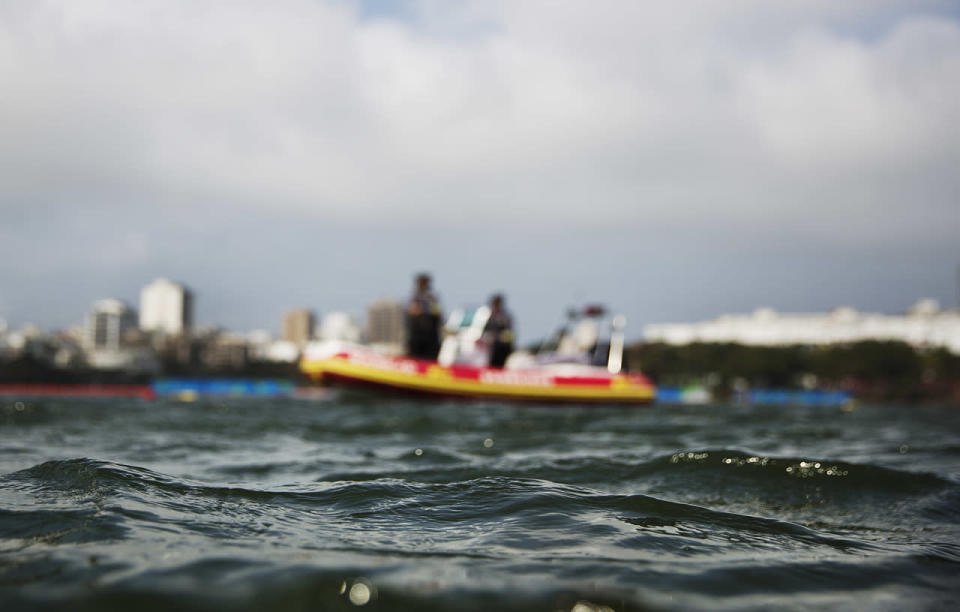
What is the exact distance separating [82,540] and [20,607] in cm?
63

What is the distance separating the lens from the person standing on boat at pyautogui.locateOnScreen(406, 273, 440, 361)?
15945 millimetres

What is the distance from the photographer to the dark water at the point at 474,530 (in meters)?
1.76

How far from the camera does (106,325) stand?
15812cm

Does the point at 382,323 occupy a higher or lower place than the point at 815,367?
higher

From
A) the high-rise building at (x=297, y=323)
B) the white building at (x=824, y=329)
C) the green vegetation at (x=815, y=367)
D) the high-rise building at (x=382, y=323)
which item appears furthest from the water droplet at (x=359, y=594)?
the high-rise building at (x=382, y=323)

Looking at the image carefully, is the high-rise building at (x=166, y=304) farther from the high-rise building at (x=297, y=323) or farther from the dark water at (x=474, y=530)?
the dark water at (x=474, y=530)

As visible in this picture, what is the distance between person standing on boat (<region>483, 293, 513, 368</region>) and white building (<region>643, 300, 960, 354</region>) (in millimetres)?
94838

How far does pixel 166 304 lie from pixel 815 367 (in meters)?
157

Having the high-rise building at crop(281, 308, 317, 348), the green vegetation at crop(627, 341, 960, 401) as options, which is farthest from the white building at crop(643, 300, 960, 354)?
the high-rise building at crop(281, 308, 317, 348)

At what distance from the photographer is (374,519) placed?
8.99 feet

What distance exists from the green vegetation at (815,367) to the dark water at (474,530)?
63.5 meters

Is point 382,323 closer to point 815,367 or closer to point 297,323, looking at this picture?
point 297,323

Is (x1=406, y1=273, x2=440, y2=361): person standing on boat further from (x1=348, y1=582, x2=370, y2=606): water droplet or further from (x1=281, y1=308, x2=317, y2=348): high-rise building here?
(x1=281, y1=308, x2=317, y2=348): high-rise building

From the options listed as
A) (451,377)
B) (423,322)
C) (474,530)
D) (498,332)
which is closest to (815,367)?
(498,332)
